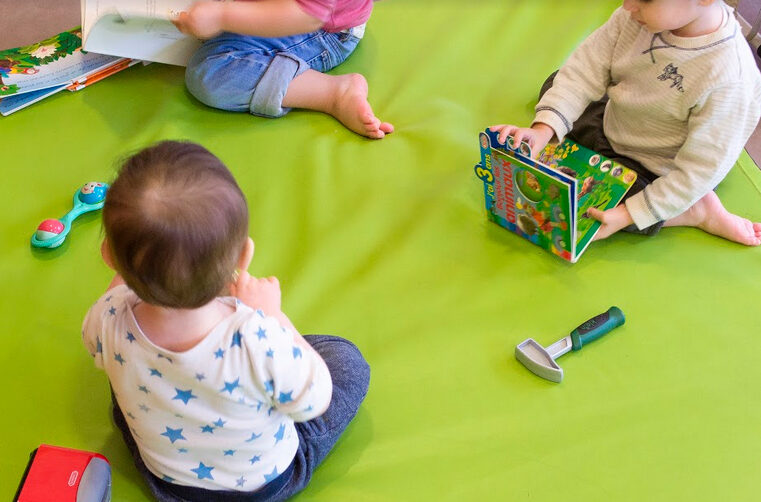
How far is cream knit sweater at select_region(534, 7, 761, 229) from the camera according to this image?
957 mm

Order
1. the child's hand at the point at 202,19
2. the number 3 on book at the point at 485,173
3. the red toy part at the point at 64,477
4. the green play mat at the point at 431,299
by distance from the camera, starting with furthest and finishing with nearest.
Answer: the child's hand at the point at 202,19 → the number 3 on book at the point at 485,173 → the green play mat at the point at 431,299 → the red toy part at the point at 64,477

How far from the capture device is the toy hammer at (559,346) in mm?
916

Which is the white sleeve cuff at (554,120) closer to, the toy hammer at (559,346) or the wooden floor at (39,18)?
the toy hammer at (559,346)

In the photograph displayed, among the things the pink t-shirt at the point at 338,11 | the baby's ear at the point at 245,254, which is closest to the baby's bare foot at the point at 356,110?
the pink t-shirt at the point at 338,11

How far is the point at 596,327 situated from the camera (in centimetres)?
95

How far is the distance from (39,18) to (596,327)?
1430 mm

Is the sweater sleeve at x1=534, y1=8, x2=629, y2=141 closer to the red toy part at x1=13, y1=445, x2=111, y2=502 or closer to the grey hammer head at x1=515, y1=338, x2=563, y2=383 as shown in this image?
the grey hammer head at x1=515, y1=338, x2=563, y2=383

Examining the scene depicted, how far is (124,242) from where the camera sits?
1.76 ft

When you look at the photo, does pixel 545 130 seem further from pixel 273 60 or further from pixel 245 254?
pixel 245 254

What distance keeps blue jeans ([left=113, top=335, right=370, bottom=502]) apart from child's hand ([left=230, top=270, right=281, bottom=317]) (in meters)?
0.13

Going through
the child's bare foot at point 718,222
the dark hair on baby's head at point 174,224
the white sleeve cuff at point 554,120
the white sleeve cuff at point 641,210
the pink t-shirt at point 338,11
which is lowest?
the child's bare foot at point 718,222

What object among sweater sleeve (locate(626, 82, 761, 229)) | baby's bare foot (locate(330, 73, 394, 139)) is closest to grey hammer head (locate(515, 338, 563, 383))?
sweater sleeve (locate(626, 82, 761, 229))

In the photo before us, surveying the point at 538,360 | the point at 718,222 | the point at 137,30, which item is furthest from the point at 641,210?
the point at 137,30

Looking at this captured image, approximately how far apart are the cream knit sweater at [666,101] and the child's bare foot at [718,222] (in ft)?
0.26
